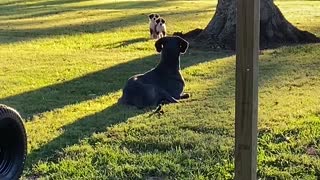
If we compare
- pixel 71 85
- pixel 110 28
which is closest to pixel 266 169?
pixel 71 85

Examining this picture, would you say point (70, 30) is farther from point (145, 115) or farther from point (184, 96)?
point (145, 115)

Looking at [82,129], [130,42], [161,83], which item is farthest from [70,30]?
[82,129]

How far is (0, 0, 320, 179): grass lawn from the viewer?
19.0 ft

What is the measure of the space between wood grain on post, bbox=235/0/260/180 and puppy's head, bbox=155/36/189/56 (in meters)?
5.13

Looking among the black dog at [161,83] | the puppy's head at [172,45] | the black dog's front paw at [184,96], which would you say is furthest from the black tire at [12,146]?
the puppy's head at [172,45]

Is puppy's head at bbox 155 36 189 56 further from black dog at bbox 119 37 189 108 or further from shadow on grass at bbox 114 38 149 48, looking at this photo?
shadow on grass at bbox 114 38 149 48

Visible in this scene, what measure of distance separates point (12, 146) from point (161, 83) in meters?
3.76

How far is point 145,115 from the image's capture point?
7.96 meters

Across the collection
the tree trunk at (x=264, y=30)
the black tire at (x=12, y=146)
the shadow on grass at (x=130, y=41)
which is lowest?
the shadow on grass at (x=130, y=41)

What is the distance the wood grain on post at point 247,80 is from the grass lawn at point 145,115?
1.33 m

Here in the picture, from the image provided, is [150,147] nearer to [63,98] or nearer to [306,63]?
[63,98]

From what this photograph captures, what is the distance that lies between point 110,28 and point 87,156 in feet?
48.0

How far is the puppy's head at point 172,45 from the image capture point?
9273mm

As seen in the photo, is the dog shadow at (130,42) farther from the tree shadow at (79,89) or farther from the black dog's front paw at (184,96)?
the black dog's front paw at (184,96)
